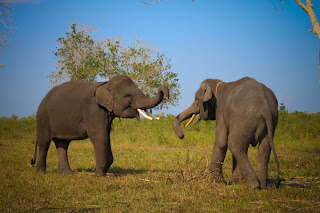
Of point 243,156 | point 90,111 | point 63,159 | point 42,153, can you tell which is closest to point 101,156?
point 90,111

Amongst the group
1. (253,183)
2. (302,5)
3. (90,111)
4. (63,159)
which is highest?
(302,5)

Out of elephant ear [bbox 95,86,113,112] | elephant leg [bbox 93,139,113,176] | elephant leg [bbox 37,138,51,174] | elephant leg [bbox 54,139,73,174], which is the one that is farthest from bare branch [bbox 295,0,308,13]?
elephant leg [bbox 37,138,51,174]

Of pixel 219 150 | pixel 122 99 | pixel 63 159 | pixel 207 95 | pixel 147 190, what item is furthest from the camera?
pixel 63 159

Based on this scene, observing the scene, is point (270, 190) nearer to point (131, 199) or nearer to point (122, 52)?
point (131, 199)

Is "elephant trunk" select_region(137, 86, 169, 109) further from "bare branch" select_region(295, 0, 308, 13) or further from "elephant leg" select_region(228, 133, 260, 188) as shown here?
"bare branch" select_region(295, 0, 308, 13)

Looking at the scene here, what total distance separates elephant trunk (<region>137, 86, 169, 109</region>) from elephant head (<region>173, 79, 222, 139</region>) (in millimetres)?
665

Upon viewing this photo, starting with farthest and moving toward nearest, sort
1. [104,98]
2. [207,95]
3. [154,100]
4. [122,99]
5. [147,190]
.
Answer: [122,99], [104,98], [154,100], [207,95], [147,190]

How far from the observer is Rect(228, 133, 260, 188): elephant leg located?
622 centimetres

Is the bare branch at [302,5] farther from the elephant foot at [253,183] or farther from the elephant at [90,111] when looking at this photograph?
the elephant foot at [253,183]

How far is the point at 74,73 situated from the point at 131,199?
1120 inches

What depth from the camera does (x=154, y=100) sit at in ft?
25.6

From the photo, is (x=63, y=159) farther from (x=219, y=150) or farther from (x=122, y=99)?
(x=219, y=150)

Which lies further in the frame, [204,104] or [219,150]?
[204,104]

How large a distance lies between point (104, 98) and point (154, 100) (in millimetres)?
1150
